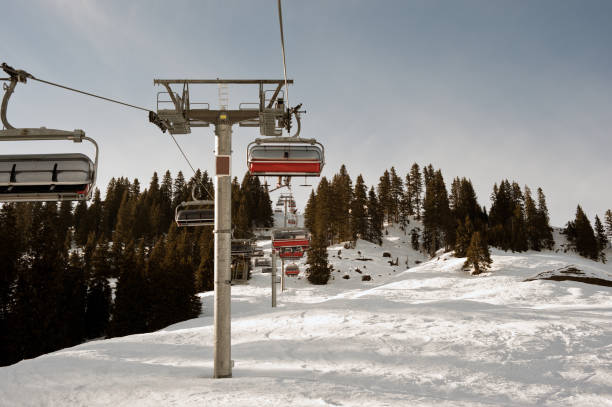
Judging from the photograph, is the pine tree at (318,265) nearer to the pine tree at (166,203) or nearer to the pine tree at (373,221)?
the pine tree at (373,221)

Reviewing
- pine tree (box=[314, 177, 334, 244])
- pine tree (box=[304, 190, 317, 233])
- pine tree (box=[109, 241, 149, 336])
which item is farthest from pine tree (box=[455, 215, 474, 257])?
pine tree (box=[109, 241, 149, 336])

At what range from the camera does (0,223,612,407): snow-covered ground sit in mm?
6055

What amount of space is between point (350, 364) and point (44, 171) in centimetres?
765

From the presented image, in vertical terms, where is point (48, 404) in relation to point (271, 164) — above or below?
below

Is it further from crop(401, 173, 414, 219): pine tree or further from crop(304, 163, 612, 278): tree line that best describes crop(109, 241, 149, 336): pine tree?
crop(401, 173, 414, 219): pine tree

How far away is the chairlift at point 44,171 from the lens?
5363 millimetres

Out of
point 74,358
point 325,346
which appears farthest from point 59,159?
point 325,346

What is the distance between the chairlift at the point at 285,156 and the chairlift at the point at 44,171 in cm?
310

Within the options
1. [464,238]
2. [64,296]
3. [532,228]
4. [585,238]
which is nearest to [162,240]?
[64,296]

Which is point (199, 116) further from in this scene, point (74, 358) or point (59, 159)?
point (74, 358)

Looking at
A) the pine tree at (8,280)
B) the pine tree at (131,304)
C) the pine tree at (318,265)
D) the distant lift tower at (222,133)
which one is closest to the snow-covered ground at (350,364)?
the distant lift tower at (222,133)

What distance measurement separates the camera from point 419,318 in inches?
516

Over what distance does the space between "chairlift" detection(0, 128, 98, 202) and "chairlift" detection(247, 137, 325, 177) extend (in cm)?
310

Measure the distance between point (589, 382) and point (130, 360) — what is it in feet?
36.8
